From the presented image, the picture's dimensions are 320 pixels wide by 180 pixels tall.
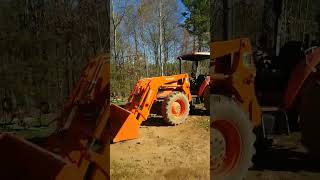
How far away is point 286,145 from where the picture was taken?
223 cm

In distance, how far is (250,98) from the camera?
7.02ft

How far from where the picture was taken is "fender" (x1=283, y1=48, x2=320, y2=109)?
2.10 metres

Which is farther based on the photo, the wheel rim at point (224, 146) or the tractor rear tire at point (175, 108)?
the tractor rear tire at point (175, 108)

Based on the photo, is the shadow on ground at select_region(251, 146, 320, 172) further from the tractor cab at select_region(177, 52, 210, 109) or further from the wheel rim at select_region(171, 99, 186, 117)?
the tractor cab at select_region(177, 52, 210, 109)

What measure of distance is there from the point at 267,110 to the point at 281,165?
345 millimetres

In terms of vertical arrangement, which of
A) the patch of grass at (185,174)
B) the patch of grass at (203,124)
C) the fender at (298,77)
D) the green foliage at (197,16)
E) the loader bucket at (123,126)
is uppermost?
the green foliage at (197,16)

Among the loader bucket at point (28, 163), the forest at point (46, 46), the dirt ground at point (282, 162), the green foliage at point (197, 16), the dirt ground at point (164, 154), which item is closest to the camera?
the forest at point (46, 46)

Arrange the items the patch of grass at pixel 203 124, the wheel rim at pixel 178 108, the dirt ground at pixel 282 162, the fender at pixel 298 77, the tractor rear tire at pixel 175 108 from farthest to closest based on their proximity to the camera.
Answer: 1. the wheel rim at pixel 178 108
2. the tractor rear tire at pixel 175 108
3. the patch of grass at pixel 203 124
4. the dirt ground at pixel 282 162
5. the fender at pixel 298 77

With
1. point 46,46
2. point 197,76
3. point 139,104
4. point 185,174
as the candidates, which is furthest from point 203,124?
point 46,46

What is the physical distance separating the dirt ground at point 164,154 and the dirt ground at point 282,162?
1.68 meters

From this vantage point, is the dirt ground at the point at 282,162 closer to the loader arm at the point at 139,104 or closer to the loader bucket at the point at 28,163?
the loader bucket at the point at 28,163

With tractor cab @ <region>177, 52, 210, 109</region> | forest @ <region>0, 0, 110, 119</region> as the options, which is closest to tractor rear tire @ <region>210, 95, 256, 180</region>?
forest @ <region>0, 0, 110, 119</region>

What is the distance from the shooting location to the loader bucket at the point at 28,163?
1.99 m

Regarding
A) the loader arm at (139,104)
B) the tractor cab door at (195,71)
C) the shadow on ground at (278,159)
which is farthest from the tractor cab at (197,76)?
the shadow on ground at (278,159)
